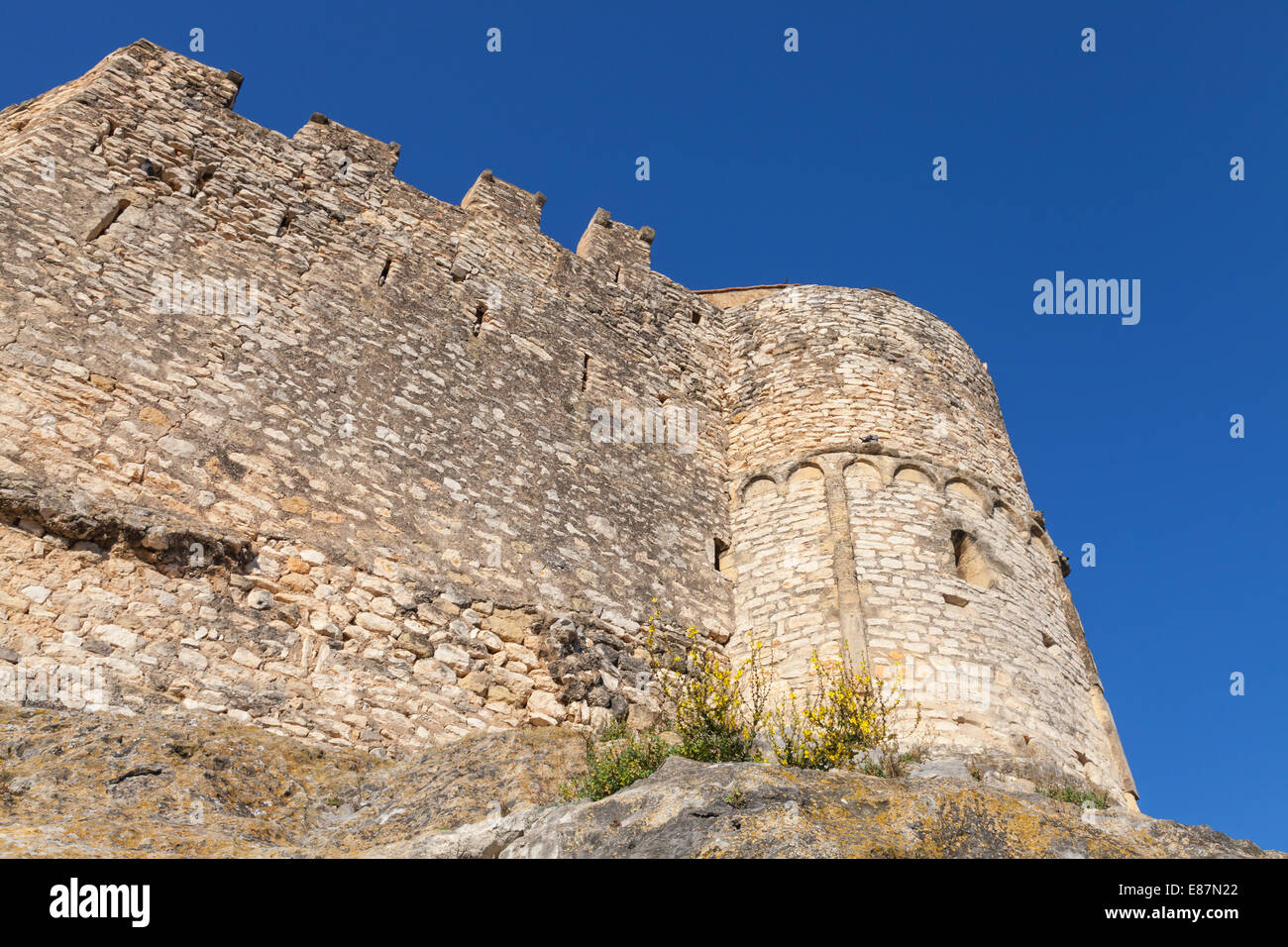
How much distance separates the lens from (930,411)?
39.6 ft

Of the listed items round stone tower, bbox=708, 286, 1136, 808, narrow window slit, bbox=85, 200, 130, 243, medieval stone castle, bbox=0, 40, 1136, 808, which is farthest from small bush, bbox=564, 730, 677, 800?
narrow window slit, bbox=85, 200, 130, 243

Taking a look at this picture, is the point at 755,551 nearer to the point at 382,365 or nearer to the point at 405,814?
the point at 382,365

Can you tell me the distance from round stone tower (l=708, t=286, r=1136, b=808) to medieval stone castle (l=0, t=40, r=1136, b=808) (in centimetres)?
4

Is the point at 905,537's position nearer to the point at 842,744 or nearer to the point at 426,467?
the point at 842,744

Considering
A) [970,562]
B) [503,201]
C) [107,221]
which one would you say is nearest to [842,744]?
[970,562]

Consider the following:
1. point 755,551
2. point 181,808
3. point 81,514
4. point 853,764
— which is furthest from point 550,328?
point 181,808

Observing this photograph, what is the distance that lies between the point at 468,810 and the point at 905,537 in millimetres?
6263

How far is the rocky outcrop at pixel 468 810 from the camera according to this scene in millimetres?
4238

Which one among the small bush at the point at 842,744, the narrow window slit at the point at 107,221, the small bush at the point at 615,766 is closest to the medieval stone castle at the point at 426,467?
the narrow window slit at the point at 107,221

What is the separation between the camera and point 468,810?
17.6ft

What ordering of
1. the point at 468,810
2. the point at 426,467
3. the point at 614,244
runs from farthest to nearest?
the point at 614,244 < the point at 426,467 < the point at 468,810

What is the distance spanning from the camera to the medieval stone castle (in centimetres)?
727

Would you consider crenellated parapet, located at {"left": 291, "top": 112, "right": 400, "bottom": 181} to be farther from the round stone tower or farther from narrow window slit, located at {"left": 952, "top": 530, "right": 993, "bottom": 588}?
narrow window slit, located at {"left": 952, "top": 530, "right": 993, "bottom": 588}
